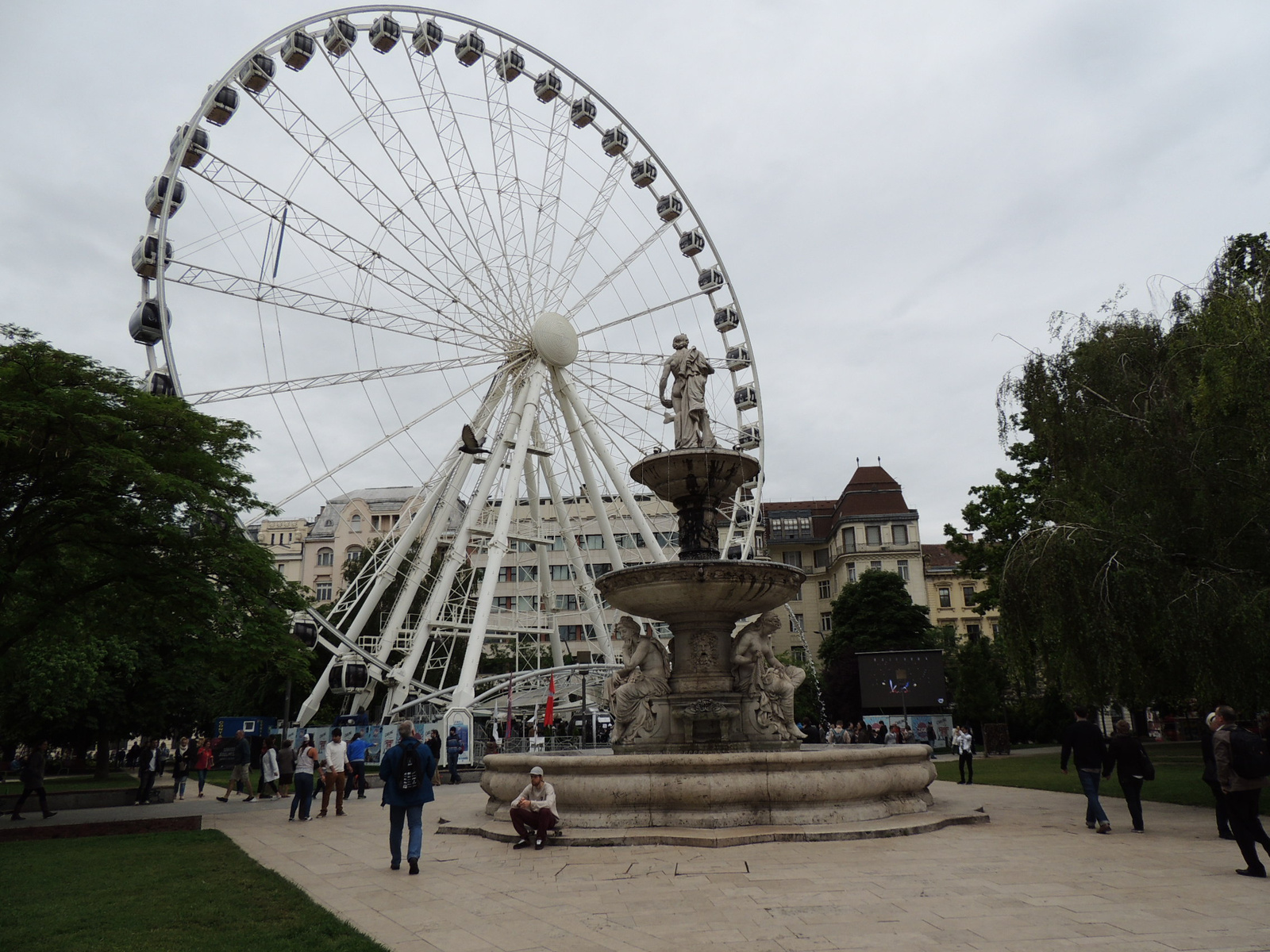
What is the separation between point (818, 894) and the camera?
698 centimetres

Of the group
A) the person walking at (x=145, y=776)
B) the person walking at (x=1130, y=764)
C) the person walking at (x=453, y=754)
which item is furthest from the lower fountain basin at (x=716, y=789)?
the person walking at (x=453, y=754)

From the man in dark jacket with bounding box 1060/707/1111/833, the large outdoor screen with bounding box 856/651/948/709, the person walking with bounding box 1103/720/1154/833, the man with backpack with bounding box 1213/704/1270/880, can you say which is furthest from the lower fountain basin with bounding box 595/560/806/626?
the large outdoor screen with bounding box 856/651/948/709

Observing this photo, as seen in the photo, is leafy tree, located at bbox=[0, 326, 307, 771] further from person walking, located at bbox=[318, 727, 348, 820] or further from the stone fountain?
the stone fountain

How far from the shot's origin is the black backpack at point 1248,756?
7.86m

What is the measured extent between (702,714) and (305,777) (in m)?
6.10

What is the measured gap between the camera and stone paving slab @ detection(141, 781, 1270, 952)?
5762 mm

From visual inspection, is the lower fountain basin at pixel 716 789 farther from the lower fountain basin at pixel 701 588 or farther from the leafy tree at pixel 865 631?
the leafy tree at pixel 865 631

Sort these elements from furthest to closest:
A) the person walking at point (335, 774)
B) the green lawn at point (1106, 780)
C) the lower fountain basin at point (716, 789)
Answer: the green lawn at point (1106, 780) → the person walking at point (335, 774) → the lower fountain basin at point (716, 789)

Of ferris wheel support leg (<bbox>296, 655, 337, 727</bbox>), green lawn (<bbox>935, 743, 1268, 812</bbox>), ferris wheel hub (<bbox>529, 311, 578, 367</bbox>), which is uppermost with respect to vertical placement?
ferris wheel hub (<bbox>529, 311, 578, 367</bbox>)

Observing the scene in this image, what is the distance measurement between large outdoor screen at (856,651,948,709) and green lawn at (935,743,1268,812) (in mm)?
2996

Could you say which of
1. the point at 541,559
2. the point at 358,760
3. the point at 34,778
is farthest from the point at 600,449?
the point at 34,778

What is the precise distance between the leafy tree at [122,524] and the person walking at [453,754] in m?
7.01

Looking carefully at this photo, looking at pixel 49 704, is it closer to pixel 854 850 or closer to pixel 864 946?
pixel 854 850

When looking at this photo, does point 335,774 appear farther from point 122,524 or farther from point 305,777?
point 122,524
